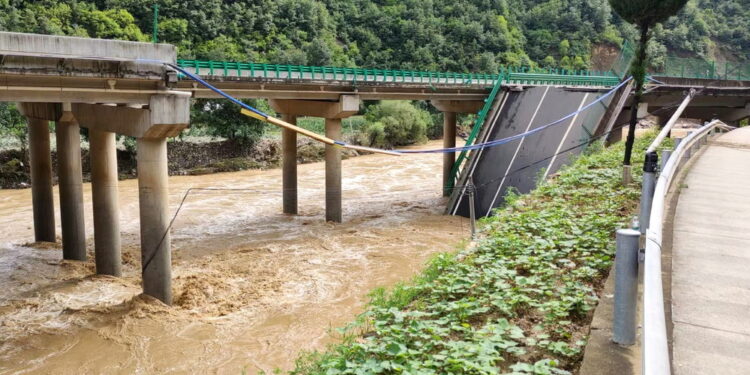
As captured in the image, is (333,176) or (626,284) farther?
(333,176)

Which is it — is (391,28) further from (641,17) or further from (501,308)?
(501,308)

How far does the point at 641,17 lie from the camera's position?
14.1 m

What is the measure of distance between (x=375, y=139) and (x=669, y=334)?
44.2 metres

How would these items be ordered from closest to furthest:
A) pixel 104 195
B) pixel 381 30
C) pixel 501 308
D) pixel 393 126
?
pixel 501 308, pixel 104 195, pixel 393 126, pixel 381 30

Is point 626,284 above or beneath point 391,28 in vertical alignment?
beneath

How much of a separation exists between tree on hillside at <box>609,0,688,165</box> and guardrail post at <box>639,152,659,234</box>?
777cm

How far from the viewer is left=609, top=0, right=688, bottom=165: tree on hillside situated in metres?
13.7

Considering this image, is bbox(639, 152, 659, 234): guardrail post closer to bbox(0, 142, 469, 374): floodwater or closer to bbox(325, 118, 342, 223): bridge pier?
bbox(0, 142, 469, 374): floodwater

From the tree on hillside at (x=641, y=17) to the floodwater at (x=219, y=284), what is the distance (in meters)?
6.61

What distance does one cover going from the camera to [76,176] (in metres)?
17.9

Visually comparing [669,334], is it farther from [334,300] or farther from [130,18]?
[130,18]

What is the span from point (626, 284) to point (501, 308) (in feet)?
7.24

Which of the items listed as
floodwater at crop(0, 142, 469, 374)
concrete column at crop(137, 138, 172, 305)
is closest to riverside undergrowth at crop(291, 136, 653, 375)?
floodwater at crop(0, 142, 469, 374)

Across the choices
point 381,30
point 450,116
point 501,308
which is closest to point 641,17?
point 501,308
